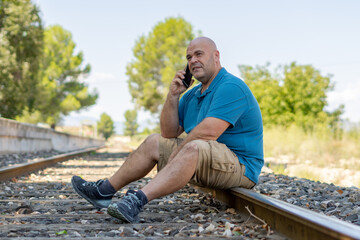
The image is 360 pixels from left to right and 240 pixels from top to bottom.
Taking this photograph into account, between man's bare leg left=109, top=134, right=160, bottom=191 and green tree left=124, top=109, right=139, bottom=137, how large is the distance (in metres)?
110

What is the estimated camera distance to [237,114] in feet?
10.3

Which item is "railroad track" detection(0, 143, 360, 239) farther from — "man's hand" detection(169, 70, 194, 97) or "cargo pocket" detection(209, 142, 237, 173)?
"man's hand" detection(169, 70, 194, 97)

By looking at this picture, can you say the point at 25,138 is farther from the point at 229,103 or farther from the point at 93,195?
the point at 229,103

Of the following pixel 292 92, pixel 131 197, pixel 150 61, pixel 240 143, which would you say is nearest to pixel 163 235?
pixel 131 197

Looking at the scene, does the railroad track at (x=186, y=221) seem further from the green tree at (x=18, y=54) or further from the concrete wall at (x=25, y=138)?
the green tree at (x=18, y=54)

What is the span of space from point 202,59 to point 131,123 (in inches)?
4401

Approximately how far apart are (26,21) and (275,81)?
1481cm

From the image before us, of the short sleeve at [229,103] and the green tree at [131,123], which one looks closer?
the short sleeve at [229,103]

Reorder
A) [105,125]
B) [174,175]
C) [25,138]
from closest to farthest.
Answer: [174,175] → [25,138] → [105,125]

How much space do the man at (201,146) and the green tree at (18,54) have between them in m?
18.1

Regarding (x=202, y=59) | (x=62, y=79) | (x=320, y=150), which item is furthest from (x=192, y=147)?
(x=62, y=79)

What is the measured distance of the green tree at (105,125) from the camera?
120 meters

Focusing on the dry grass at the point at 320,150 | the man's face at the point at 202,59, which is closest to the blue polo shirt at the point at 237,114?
the man's face at the point at 202,59

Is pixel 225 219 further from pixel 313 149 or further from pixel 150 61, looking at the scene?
pixel 150 61
